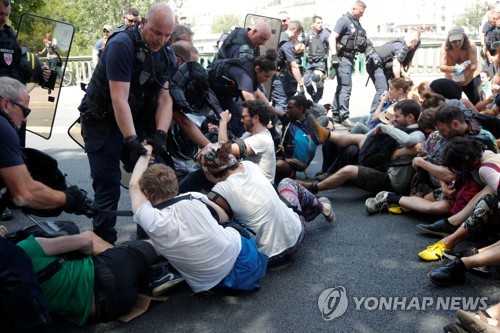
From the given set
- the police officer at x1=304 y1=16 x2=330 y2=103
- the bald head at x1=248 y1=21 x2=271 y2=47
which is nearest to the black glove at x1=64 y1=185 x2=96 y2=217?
the bald head at x1=248 y1=21 x2=271 y2=47

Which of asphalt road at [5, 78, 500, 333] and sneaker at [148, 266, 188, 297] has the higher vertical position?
Answer: sneaker at [148, 266, 188, 297]

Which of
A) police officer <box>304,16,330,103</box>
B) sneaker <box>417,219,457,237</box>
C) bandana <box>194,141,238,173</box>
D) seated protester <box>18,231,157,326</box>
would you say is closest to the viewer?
seated protester <box>18,231,157,326</box>

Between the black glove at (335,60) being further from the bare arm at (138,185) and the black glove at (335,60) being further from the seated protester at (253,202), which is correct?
the bare arm at (138,185)

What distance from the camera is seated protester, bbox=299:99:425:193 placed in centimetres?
494

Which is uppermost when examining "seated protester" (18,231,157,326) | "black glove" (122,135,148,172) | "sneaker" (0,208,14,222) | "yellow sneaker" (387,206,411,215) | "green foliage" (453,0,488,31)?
"black glove" (122,135,148,172)

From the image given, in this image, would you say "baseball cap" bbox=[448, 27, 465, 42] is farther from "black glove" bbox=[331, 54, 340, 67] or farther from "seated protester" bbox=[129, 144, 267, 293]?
"seated protester" bbox=[129, 144, 267, 293]

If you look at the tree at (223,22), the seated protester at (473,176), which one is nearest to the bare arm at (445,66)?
the seated protester at (473,176)

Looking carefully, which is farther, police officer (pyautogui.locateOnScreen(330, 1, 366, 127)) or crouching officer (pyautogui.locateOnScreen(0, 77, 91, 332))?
police officer (pyautogui.locateOnScreen(330, 1, 366, 127))

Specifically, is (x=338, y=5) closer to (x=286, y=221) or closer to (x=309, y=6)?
(x=309, y=6)

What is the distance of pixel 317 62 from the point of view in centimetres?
977

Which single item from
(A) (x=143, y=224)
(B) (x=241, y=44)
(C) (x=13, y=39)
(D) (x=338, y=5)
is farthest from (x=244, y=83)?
(D) (x=338, y=5)

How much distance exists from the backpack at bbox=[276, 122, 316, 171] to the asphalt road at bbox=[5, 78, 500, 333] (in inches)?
49.3

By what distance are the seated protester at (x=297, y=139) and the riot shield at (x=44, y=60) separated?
2.22 metres

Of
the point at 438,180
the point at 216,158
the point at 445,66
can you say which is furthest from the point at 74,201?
the point at 445,66
